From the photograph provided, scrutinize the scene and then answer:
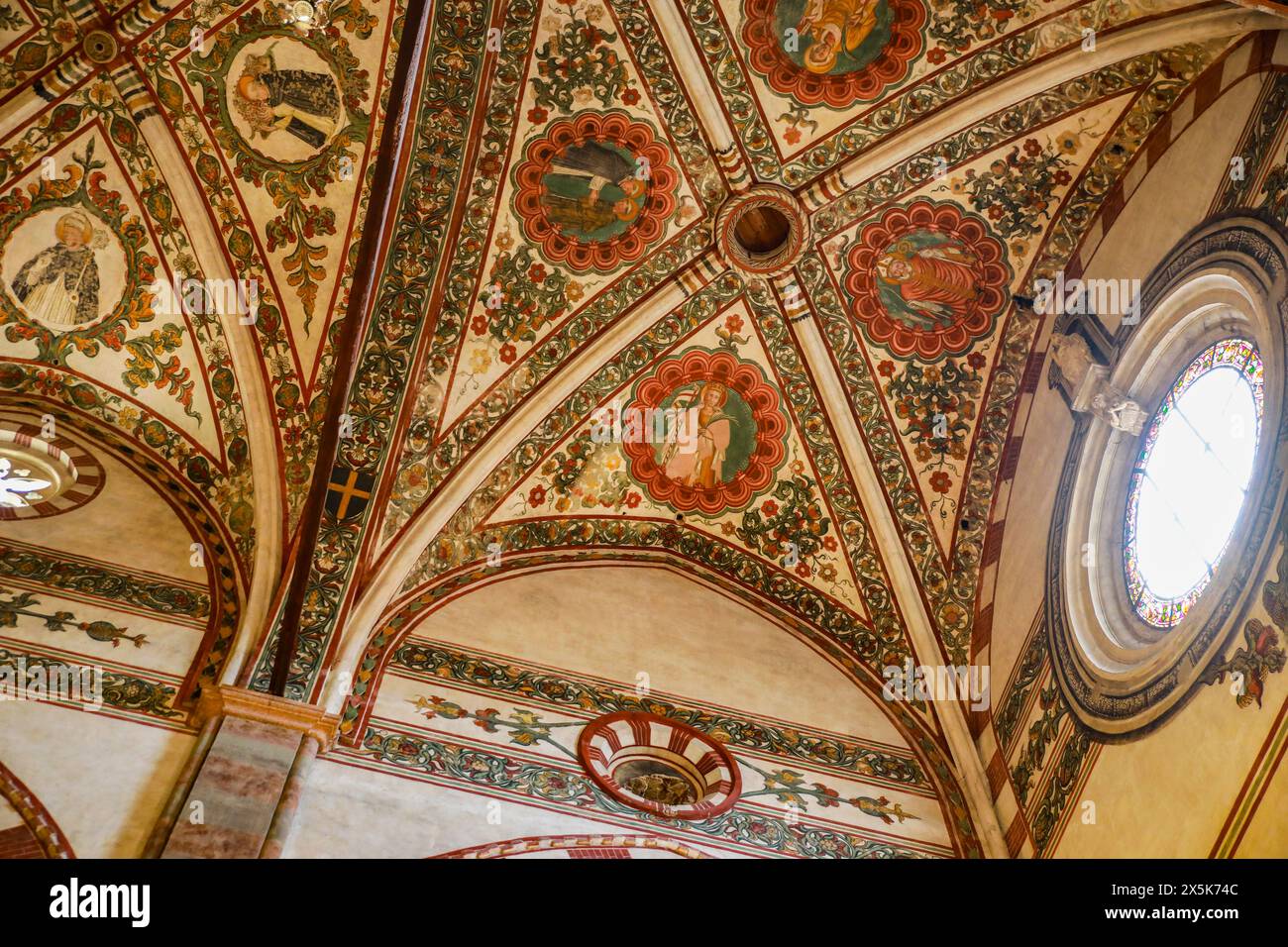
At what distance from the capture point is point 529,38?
29.9 feet

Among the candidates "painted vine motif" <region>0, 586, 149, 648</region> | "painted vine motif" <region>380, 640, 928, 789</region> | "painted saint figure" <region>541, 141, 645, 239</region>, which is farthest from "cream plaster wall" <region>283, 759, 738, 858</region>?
"painted saint figure" <region>541, 141, 645, 239</region>

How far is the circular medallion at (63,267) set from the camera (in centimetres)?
916

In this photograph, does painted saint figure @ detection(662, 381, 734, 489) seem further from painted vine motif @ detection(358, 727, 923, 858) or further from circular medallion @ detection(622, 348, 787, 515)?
painted vine motif @ detection(358, 727, 923, 858)

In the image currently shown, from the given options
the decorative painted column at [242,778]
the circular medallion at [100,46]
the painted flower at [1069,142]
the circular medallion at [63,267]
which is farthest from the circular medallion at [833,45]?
the decorative painted column at [242,778]

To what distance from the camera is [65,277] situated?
9.34 meters

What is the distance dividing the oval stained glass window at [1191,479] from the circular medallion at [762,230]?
119 inches

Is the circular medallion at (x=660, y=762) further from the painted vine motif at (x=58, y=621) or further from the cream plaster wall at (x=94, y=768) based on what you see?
the painted vine motif at (x=58, y=621)

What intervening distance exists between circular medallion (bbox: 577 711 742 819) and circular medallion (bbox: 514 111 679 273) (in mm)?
3529

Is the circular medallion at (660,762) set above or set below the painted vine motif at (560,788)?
above

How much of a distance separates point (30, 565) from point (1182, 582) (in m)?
7.21

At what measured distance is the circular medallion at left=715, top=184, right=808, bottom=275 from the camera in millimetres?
9680

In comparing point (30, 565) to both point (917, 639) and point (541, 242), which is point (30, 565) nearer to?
point (541, 242)
